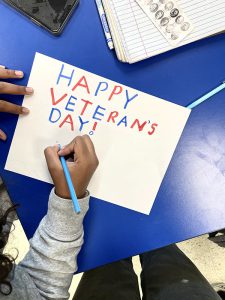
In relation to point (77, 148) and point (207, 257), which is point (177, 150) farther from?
point (207, 257)

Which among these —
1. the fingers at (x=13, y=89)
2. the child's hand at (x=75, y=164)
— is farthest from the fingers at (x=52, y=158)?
the fingers at (x=13, y=89)

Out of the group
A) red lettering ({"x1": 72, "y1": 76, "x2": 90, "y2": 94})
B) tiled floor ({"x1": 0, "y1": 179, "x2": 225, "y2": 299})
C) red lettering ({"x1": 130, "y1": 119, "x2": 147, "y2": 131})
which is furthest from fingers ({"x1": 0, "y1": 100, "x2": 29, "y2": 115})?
tiled floor ({"x1": 0, "y1": 179, "x2": 225, "y2": 299})

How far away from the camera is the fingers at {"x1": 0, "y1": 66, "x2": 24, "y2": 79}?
70 centimetres

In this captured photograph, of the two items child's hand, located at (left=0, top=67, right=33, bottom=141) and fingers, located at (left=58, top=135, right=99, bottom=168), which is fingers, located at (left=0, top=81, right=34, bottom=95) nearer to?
child's hand, located at (left=0, top=67, right=33, bottom=141)

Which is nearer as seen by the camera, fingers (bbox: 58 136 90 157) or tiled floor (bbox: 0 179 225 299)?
fingers (bbox: 58 136 90 157)

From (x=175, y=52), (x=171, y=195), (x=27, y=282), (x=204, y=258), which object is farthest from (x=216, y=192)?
(x=204, y=258)

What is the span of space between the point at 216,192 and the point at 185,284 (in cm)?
31

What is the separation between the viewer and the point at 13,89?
0.71 metres

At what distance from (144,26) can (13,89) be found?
0.28 metres

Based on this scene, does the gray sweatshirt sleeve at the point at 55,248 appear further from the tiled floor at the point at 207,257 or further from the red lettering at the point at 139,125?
the tiled floor at the point at 207,257

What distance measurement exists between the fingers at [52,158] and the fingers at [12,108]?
0.09m

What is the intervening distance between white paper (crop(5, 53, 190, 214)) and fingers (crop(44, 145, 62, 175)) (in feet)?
0.08

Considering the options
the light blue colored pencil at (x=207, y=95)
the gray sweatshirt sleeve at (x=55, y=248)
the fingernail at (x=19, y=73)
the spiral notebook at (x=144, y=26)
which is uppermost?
the spiral notebook at (x=144, y=26)

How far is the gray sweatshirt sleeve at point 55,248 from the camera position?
0.72m
